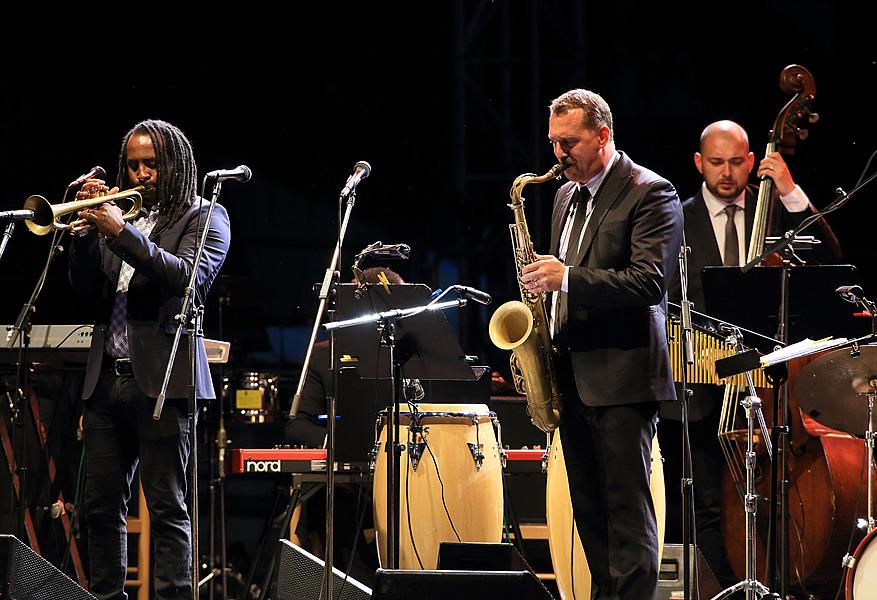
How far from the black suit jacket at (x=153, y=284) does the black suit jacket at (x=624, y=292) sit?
121 centimetres

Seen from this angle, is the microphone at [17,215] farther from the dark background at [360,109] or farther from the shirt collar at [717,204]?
the shirt collar at [717,204]

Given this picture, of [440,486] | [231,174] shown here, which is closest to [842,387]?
[440,486]

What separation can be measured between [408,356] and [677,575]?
1576 millimetres

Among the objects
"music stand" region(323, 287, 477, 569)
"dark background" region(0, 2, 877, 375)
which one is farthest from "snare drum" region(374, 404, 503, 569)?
"dark background" region(0, 2, 877, 375)

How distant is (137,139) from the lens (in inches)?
145

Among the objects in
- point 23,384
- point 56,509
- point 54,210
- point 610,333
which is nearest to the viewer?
point 610,333

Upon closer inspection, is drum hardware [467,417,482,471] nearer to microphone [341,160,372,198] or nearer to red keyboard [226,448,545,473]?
red keyboard [226,448,545,473]

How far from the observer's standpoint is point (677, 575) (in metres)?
4.38

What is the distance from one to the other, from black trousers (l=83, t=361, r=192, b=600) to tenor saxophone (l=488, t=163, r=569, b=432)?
1.08 metres

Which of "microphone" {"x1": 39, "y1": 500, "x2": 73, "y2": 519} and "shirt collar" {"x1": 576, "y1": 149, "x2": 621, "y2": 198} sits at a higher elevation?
"shirt collar" {"x1": 576, "y1": 149, "x2": 621, "y2": 198}

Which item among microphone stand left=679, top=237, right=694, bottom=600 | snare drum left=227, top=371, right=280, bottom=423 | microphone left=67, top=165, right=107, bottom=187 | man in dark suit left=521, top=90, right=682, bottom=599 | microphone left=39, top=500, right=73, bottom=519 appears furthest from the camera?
snare drum left=227, top=371, right=280, bottom=423

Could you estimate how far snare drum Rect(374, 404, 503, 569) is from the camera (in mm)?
4246

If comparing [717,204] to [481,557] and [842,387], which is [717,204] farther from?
[481,557]

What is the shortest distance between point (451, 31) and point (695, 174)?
5.39 ft
